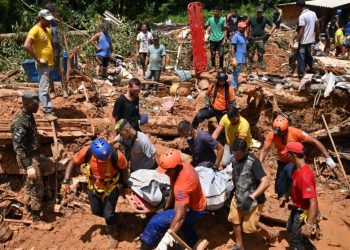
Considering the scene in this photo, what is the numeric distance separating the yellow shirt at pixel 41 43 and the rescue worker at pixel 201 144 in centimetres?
296

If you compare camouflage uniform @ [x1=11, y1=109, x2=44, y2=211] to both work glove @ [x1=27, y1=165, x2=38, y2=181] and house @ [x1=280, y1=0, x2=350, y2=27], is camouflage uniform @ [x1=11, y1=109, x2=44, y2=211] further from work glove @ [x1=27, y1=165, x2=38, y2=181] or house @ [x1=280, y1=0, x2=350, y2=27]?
house @ [x1=280, y1=0, x2=350, y2=27]

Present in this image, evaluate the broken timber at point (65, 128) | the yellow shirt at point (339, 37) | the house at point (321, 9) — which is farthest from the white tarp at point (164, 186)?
the house at point (321, 9)

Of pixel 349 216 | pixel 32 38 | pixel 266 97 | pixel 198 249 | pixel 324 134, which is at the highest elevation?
pixel 32 38

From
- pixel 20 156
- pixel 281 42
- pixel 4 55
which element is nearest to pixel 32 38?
pixel 20 156

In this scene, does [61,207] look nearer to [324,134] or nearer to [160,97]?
[160,97]

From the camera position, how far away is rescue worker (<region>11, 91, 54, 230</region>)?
6.10m

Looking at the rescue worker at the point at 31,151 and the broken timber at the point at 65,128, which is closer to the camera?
the rescue worker at the point at 31,151

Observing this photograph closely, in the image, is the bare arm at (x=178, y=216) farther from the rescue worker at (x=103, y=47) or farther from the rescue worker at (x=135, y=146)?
the rescue worker at (x=103, y=47)

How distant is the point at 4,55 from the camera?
14961 mm

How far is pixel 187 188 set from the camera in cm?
512

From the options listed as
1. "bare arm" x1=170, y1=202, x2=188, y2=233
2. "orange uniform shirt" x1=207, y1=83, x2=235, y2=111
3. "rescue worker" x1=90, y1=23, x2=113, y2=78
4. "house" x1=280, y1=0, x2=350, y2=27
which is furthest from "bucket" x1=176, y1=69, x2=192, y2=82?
"house" x1=280, y1=0, x2=350, y2=27

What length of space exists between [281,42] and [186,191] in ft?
44.6

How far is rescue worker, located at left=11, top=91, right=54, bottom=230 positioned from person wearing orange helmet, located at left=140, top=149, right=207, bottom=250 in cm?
202

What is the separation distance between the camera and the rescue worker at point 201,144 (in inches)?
252
